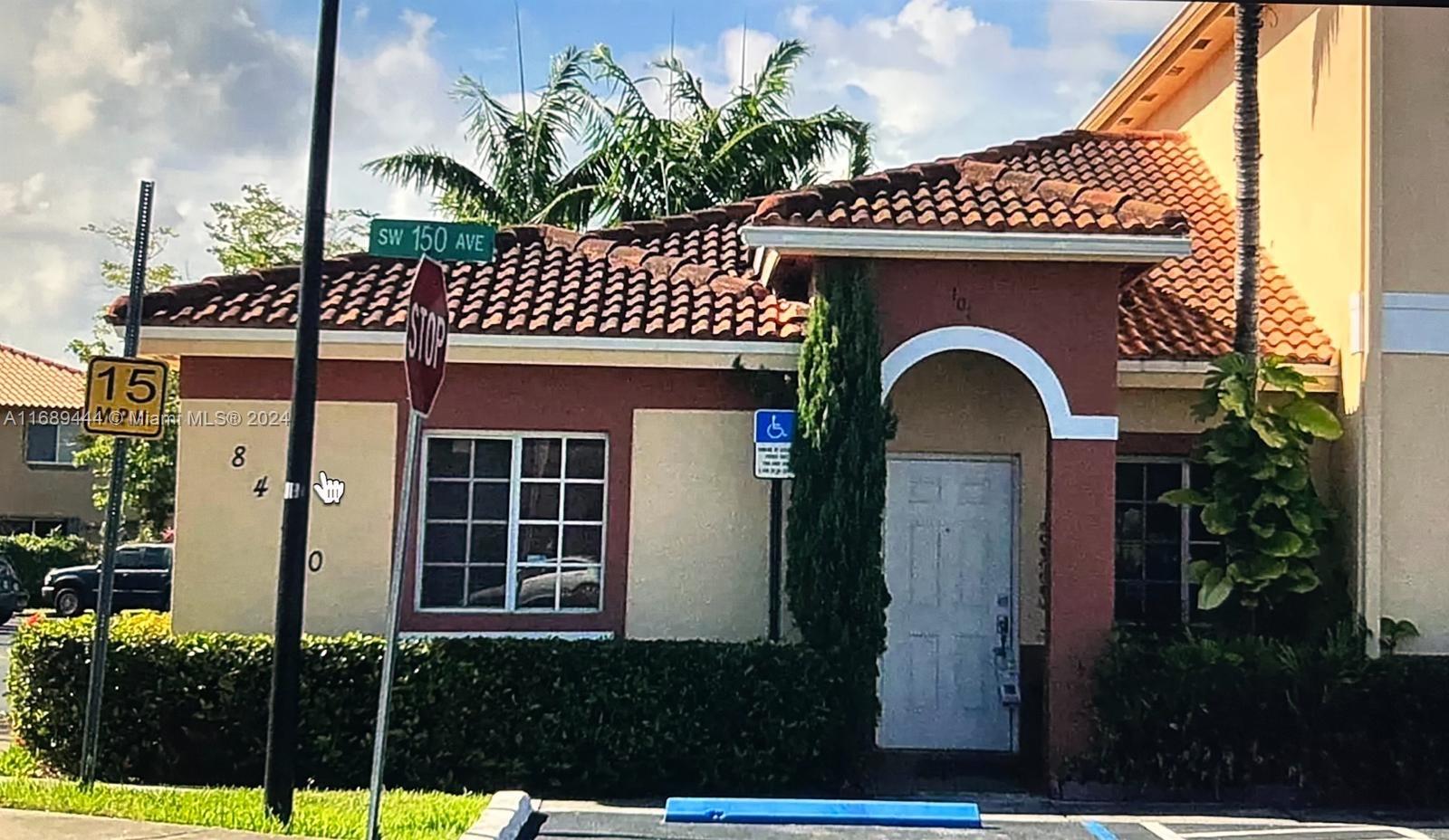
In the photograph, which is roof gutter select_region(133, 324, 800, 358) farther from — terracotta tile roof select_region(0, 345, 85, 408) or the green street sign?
terracotta tile roof select_region(0, 345, 85, 408)

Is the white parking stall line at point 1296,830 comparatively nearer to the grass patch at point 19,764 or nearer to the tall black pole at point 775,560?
the tall black pole at point 775,560

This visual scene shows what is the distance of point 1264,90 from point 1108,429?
4620mm

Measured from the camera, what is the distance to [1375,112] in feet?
37.9

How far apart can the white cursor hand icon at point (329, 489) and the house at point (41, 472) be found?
31655mm

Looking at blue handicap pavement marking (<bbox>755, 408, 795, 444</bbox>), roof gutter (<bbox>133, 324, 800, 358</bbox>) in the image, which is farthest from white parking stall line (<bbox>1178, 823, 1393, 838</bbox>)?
roof gutter (<bbox>133, 324, 800, 358</bbox>)

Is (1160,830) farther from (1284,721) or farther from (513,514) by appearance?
(513,514)

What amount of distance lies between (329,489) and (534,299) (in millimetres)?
2152

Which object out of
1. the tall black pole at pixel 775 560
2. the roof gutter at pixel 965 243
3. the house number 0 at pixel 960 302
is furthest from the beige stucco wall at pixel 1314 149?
the tall black pole at pixel 775 560

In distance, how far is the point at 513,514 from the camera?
11.8 m

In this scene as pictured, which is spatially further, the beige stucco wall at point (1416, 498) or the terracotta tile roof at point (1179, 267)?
the terracotta tile roof at point (1179, 267)

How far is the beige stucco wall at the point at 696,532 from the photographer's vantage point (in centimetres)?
1182

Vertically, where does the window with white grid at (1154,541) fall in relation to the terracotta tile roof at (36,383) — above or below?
below

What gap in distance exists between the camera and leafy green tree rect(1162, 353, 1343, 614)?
1138cm

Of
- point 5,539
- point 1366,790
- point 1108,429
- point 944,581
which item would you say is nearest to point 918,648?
point 944,581
